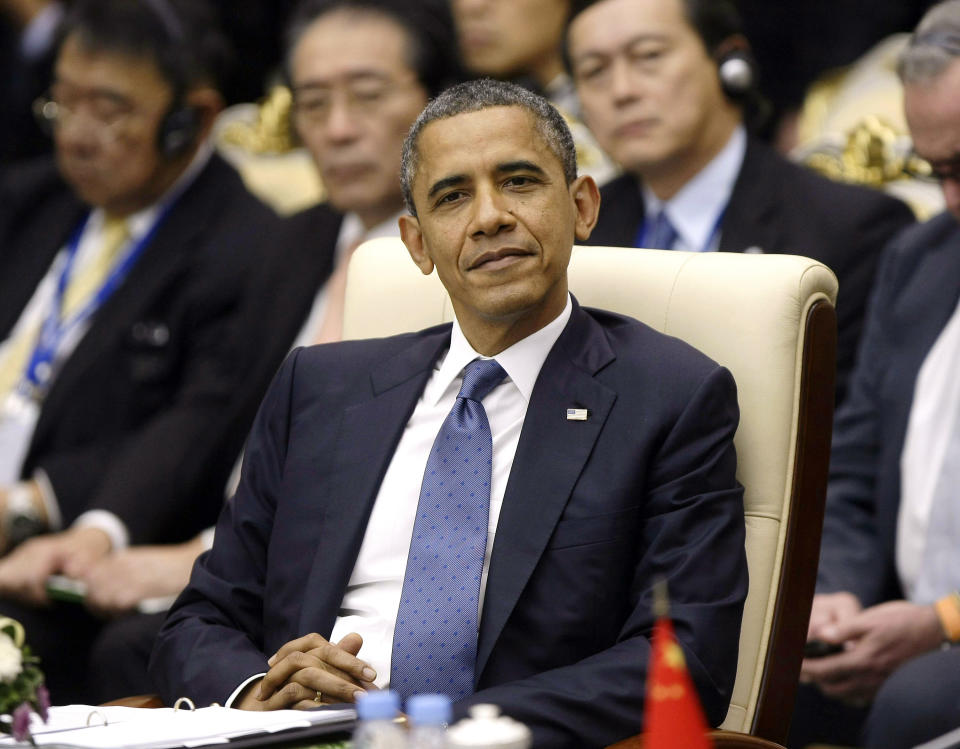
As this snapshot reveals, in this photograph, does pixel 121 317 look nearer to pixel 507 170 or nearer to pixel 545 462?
pixel 507 170

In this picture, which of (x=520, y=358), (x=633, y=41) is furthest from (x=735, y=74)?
(x=520, y=358)

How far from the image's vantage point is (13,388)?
3.78 metres

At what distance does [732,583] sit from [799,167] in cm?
154

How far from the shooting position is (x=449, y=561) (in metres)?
1.99

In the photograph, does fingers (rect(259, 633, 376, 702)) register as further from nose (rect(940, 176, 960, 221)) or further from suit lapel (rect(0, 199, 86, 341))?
suit lapel (rect(0, 199, 86, 341))

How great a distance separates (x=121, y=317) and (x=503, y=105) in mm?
1831

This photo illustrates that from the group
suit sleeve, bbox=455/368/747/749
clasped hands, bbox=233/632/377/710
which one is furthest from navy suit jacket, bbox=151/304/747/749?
clasped hands, bbox=233/632/377/710

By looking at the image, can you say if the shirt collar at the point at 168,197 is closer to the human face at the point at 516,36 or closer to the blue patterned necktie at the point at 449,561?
the human face at the point at 516,36

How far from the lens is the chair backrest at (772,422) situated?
2025 mm

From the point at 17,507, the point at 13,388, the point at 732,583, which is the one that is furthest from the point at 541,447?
the point at 13,388

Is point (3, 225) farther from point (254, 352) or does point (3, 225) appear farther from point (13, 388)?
point (254, 352)

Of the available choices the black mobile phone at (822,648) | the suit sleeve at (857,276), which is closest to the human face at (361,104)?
the suit sleeve at (857,276)

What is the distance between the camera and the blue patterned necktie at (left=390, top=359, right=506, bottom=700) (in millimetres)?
1945

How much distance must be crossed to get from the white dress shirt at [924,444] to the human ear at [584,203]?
33.5 inches
